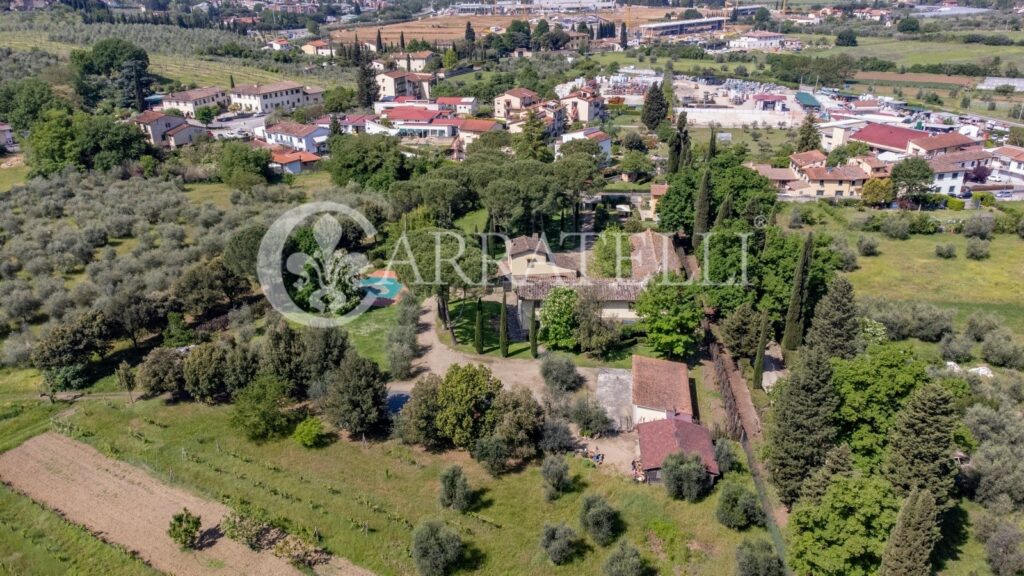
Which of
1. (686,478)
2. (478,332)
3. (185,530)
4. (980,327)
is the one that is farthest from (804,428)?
(185,530)

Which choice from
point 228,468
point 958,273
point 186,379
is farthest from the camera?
point 958,273

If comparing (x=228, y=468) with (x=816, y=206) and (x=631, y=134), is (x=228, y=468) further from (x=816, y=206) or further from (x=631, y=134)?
(x=631, y=134)

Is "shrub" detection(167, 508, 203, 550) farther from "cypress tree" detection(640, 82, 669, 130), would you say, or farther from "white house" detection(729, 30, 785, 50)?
"white house" detection(729, 30, 785, 50)

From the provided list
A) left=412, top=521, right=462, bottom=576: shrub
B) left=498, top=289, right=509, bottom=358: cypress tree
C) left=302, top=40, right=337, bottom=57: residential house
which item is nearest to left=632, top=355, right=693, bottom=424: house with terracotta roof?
left=498, top=289, right=509, bottom=358: cypress tree

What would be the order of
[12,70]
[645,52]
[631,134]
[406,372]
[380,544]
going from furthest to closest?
[645,52] → [12,70] → [631,134] → [406,372] → [380,544]

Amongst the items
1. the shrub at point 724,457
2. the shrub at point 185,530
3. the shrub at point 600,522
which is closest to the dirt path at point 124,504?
the shrub at point 185,530

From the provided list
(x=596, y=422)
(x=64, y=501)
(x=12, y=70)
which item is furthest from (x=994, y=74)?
(x=12, y=70)
